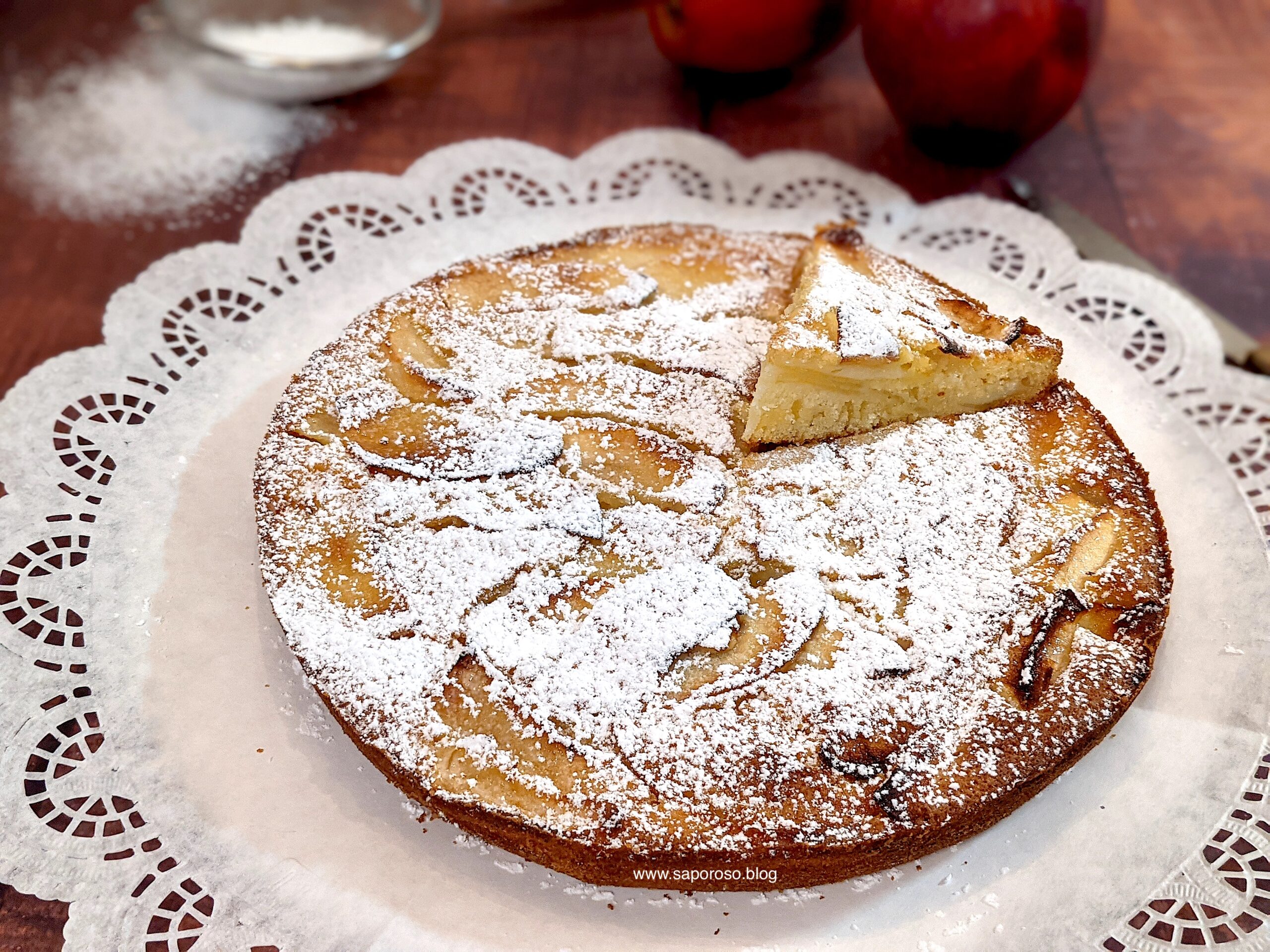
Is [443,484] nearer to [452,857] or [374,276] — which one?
[452,857]

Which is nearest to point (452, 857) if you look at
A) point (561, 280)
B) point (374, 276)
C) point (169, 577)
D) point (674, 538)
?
point (674, 538)

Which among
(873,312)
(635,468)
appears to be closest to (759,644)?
(635,468)

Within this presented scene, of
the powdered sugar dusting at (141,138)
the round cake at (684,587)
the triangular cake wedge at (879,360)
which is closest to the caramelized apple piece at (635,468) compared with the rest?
the round cake at (684,587)

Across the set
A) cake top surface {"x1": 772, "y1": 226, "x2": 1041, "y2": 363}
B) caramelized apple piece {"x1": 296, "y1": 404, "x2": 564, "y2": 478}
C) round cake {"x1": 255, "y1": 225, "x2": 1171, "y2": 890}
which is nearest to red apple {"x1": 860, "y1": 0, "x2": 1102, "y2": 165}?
cake top surface {"x1": 772, "y1": 226, "x2": 1041, "y2": 363}

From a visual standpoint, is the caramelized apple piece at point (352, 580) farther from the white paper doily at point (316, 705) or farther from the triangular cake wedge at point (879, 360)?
the triangular cake wedge at point (879, 360)

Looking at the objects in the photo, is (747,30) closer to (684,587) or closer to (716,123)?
(716,123)
